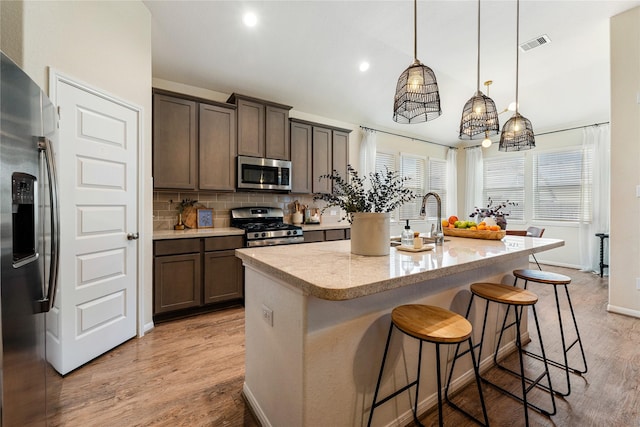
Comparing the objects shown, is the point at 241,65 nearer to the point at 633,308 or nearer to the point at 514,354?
the point at 514,354

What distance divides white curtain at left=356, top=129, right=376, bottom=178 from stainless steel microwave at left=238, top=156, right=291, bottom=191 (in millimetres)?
1740

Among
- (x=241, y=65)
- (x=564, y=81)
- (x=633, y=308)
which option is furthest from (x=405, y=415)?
(x=564, y=81)

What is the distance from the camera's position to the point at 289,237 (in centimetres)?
362

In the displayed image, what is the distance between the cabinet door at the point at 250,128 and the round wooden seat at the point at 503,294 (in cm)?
295

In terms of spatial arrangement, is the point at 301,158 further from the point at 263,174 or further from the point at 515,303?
the point at 515,303

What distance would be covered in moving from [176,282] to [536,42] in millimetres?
5079

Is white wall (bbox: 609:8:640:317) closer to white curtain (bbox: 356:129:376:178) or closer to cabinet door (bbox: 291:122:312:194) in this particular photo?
white curtain (bbox: 356:129:376:178)

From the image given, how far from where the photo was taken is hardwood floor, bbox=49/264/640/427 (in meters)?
1.58

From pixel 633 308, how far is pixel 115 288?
5.20 meters

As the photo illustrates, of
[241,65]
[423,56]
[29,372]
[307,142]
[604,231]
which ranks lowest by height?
[29,372]

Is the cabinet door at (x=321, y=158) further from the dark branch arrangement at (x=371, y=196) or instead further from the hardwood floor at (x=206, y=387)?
the dark branch arrangement at (x=371, y=196)

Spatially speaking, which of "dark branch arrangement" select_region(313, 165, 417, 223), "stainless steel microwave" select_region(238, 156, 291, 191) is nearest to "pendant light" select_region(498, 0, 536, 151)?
"dark branch arrangement" select_region(313, 165, 417, 223)

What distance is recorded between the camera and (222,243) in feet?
10.3

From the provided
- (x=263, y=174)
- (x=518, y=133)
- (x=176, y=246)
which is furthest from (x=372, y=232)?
(x=263, y=174)
